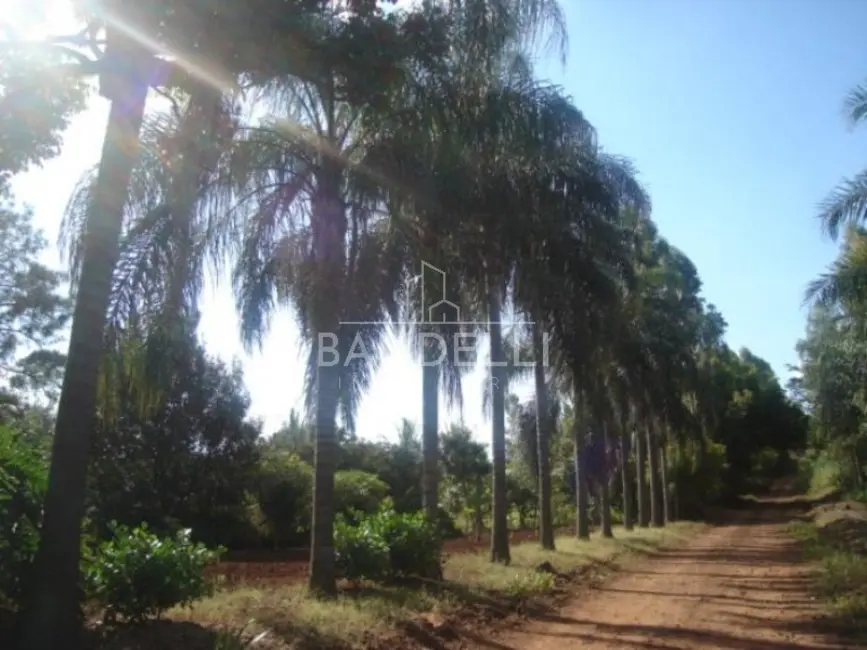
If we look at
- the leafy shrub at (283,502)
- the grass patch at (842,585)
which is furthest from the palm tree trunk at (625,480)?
the leafy shrub at (283,502)

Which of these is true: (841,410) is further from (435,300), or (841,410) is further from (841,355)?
(435,300)

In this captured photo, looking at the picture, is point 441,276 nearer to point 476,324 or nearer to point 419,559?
point 476,324

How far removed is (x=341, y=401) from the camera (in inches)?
517

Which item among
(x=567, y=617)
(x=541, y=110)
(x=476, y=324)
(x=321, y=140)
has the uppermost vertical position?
(x=541, y=110)

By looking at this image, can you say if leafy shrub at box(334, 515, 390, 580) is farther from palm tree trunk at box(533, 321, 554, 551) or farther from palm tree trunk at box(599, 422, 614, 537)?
palm tree trunk at box(599, 422, 614, 537)

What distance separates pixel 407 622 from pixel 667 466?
41599mm

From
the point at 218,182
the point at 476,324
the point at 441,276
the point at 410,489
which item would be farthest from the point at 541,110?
the point at 410,489

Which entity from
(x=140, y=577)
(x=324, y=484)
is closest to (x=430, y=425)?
(x=324, y=484)

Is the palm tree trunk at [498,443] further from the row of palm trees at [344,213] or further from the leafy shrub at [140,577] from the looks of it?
the leafy shrub at [140,577]

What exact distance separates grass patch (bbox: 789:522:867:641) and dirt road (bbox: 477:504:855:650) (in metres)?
0.32

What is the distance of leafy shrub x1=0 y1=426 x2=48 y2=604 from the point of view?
24.1 feet

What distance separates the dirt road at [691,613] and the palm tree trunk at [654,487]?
16942mm

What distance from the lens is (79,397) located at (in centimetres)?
757

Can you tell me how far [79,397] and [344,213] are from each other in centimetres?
628
